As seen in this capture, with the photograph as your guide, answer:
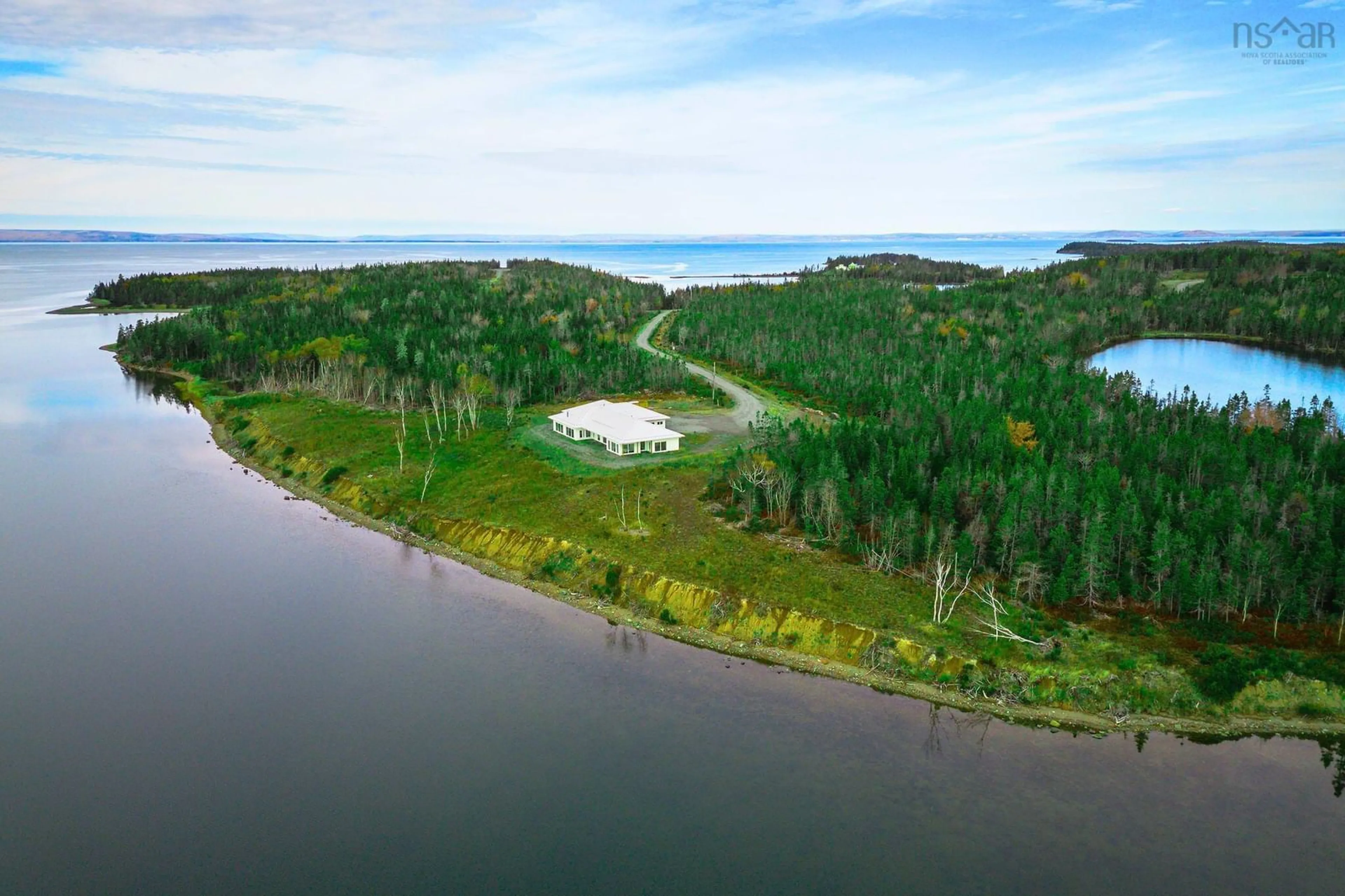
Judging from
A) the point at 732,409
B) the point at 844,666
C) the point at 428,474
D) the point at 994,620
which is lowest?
the point at 844,666

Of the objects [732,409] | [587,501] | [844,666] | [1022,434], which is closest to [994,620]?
[844,666]

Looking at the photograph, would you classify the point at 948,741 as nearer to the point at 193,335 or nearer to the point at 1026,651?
the point at 1026,651

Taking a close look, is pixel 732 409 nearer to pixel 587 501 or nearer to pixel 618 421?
pixel 618 421

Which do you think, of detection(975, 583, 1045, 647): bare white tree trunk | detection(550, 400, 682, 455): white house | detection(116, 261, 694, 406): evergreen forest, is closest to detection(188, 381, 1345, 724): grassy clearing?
detection(975, 583, 1045, 647): bare white tree trunk

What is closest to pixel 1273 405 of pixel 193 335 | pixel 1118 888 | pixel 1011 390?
pixel 1011 390

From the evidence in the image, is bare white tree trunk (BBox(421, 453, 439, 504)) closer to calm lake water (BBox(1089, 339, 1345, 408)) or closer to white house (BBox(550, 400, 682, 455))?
white house (BBox(550, 400, 682, 455))
